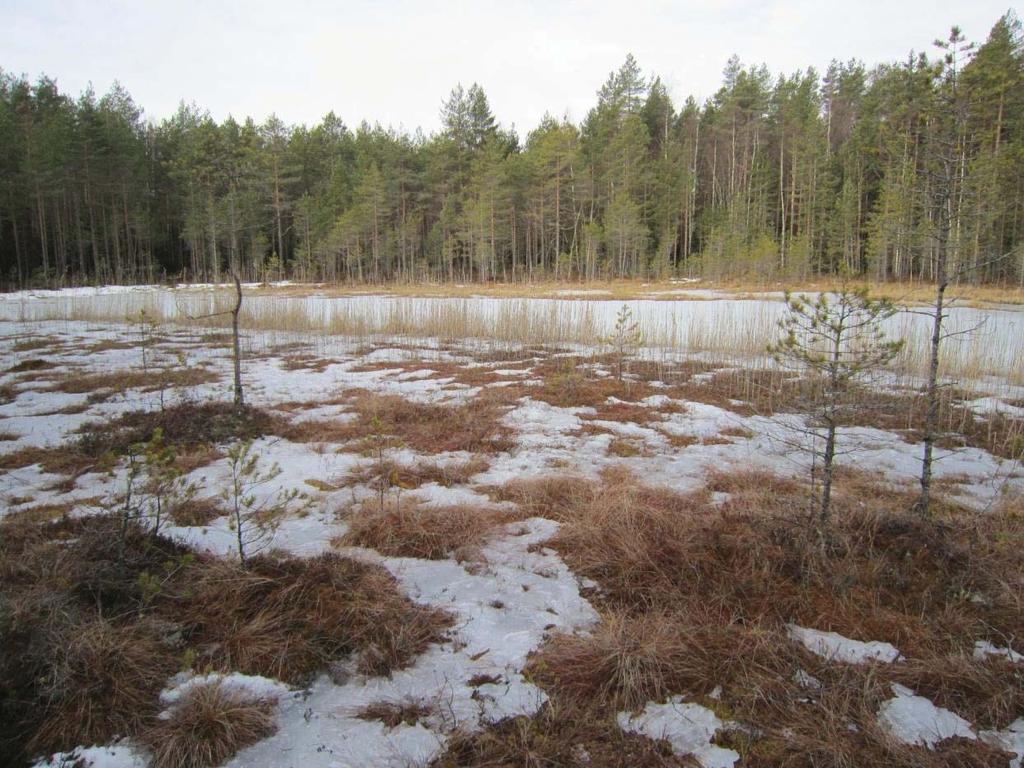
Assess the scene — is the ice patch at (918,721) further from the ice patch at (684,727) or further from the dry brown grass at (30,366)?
the dry brown grass at (30,366)

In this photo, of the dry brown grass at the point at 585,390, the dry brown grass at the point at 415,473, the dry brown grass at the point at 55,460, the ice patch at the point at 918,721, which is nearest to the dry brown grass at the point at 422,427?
the dry brown grass at the point at 415,473

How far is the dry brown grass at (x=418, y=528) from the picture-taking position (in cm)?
300

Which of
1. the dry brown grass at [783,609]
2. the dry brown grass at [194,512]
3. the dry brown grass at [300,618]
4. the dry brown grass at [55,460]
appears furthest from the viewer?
the dry brown grass at [55,460]

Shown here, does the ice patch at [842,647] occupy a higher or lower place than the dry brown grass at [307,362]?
lower

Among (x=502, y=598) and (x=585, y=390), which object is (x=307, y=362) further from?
(x=502, y=598)

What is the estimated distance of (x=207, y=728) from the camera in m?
1.70

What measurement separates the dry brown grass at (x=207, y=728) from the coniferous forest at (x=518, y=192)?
2815 centimetres

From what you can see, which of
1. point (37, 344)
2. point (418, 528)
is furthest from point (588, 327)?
point (37, 344)

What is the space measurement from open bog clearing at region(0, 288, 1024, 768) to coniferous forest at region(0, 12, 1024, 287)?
24.9 meters

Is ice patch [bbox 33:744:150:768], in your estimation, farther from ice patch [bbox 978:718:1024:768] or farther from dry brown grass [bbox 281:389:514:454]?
dry brown grass [bbox 281:389:514:454]

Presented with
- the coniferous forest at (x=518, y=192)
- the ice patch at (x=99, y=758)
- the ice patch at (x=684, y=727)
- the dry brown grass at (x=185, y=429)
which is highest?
the coniferous forest at (x=518, y=192)

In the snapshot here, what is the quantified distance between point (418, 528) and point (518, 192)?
35.6 meters

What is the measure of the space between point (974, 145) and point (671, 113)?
46.0 metres

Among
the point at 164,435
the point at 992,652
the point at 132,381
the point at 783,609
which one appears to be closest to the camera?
the point at 992,652
